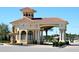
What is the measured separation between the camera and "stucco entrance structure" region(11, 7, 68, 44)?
85.7 ft

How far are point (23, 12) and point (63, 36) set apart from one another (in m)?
4.90

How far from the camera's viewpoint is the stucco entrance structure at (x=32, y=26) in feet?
85.7

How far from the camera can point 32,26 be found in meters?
26.5

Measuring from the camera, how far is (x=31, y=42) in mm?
26797

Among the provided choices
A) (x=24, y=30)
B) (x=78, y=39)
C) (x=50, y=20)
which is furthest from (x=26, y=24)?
(x=78, y=39)

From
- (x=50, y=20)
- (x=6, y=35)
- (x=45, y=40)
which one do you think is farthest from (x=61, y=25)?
(x=6, y=35)

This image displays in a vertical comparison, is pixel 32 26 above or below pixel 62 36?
above

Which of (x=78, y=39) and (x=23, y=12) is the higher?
(x=23, y=12)
